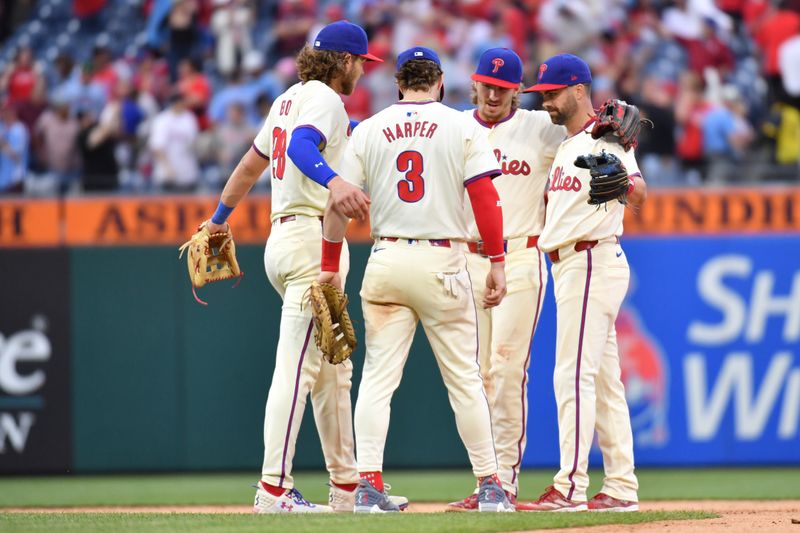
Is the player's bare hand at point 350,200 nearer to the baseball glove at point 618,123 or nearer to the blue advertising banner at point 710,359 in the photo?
the baseball glove at point 618,123

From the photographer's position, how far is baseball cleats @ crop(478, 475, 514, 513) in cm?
570

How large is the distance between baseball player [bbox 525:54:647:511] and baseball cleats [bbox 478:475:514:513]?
29cm

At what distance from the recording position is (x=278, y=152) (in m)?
6.10

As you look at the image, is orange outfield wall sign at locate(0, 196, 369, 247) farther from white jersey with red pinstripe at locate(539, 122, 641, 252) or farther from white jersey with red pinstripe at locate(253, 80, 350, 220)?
white jersey with red pinstripe at locate(539, 122, 641, 252)

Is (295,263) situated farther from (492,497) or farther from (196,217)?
(196,217)

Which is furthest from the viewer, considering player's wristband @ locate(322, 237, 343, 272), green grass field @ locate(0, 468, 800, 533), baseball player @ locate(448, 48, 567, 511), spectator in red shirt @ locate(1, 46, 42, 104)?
spectator in red shirt @ locate(1, 46, 42, 104)

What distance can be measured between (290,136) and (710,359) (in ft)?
13.6

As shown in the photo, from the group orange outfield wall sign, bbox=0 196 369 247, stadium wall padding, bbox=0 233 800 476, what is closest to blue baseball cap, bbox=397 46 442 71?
stadium wall padding, bbox=0 233 800 476

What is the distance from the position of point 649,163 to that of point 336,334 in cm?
580

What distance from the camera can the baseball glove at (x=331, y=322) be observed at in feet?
18.7

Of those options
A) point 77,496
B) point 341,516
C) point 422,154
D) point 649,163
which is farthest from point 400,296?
point 649,163

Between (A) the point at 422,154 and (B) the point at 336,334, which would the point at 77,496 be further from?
(A) the point at 422,154

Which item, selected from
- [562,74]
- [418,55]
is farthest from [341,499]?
[562,74]

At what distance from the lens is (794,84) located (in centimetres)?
1177
